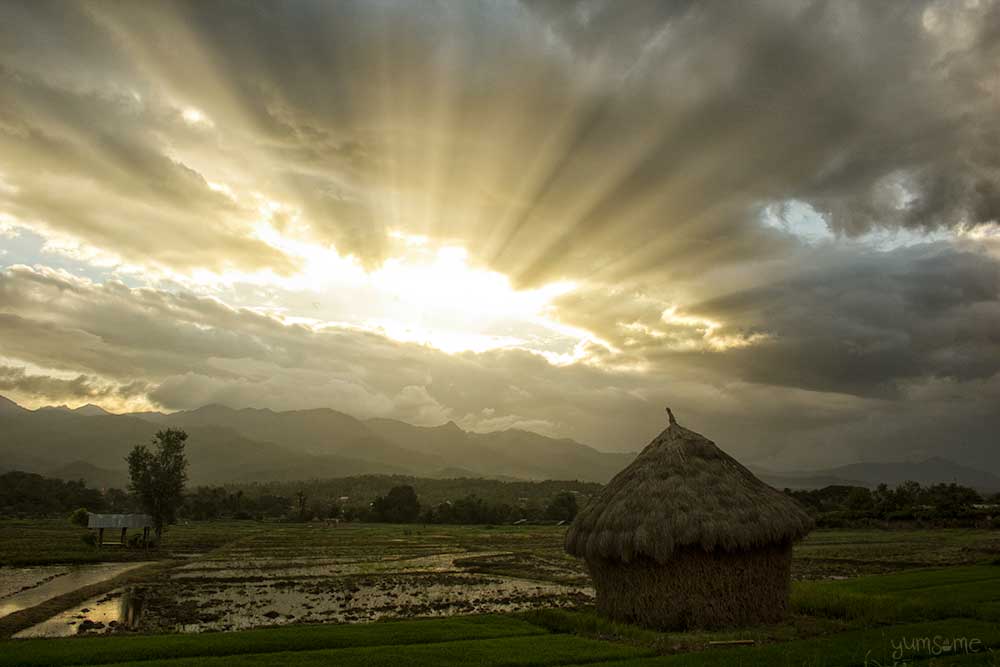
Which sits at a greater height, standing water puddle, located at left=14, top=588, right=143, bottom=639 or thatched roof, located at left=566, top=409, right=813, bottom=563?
thatched roof, located at left=566, top=409, right=813, bottom=563

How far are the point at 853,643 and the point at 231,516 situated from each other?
111 m

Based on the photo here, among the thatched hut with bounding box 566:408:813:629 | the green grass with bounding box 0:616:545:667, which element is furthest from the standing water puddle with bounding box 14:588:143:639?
the thatched hut with bounding box 566:408:813:629

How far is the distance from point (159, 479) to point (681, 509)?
53.3 meters

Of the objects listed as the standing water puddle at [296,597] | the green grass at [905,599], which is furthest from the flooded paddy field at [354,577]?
the green grass at [905,599]

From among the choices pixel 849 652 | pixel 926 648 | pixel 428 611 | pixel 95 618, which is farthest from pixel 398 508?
pixel 926 648

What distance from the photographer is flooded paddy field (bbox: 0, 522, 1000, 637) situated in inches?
963

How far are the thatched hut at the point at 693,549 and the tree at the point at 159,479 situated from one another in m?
48.8

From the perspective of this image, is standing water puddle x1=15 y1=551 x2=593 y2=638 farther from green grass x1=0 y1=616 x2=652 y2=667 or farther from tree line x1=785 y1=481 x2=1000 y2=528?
tree line x1=785 y1=481 x2=1000 y2=528

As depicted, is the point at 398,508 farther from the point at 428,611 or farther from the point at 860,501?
the point at 428,611

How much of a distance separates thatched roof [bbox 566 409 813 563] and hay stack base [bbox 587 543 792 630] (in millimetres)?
540

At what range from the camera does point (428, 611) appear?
25531 mm

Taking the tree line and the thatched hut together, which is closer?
the thatched hut

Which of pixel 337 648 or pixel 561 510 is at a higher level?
pixel 337 648

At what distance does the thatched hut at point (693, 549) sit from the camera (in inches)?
787
